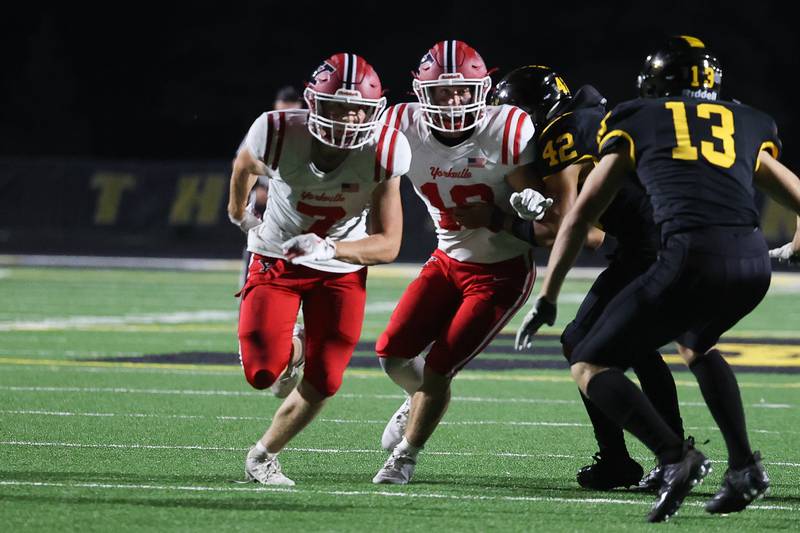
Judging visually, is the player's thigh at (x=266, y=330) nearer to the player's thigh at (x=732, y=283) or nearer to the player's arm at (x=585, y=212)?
Result: the player's arm at (x=585, y=212)

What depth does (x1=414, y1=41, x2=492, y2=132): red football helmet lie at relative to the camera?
5.44 metres

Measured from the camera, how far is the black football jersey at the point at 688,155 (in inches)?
180

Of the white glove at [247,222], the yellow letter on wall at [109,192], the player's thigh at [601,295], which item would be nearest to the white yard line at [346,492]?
the player's thigh at [601,295]

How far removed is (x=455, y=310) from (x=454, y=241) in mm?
269

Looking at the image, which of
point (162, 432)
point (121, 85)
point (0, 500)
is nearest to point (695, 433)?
point (162, 432)

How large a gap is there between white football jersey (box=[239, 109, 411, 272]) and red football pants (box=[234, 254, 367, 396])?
0.06m

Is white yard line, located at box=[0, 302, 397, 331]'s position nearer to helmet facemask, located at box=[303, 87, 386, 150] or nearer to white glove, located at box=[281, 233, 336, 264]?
helmet facemask, located at box=[303, 87, 386, 150]

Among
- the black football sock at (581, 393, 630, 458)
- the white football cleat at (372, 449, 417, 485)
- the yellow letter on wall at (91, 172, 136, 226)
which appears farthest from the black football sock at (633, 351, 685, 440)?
the yellow letter on wall at (91, 172, 136, 226)

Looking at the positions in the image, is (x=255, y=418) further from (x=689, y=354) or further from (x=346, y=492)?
(x=689, y=354)

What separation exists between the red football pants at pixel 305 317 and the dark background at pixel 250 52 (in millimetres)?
26091

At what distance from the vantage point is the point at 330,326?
5.38m

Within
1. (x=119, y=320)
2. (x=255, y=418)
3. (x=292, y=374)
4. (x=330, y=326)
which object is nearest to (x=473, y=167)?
(x=330, y=326)

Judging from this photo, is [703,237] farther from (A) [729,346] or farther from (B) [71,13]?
(B) [71,13]

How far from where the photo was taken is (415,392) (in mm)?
5715
